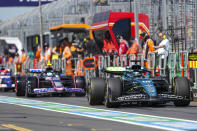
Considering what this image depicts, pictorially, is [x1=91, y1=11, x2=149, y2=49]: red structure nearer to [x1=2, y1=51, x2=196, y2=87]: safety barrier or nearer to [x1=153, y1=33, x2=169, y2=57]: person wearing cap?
[x1=2, y1=51, x2=196, y2=87]: safety barrier

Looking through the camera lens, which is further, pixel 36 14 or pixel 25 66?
pixel 36 14

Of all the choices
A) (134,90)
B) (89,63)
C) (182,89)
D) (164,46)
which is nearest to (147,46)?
(164,46)

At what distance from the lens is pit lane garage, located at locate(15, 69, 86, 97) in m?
19.2

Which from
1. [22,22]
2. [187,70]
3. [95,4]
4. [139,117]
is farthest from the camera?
[22,22]

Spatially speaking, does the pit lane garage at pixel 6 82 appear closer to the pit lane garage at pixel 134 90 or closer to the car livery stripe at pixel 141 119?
the pit lane garage at pixel 134 90

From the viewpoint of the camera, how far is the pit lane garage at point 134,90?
12.9m

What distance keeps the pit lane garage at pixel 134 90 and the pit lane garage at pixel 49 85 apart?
199 inches

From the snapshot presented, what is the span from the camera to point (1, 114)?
1202 centimetres

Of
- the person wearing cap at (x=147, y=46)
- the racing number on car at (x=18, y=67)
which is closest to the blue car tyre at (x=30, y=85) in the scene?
the person wearing cap at (x=147, y=46)

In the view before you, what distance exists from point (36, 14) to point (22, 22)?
3629 millimetres

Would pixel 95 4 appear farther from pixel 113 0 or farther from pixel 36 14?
pixel 36 14

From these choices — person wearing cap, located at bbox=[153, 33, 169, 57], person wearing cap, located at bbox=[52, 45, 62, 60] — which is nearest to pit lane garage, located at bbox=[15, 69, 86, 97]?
person wearing cap, located at bbox=[153, 33, 169, 57]

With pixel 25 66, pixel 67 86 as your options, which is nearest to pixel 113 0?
pixel 25 66

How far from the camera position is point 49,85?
791 inches
